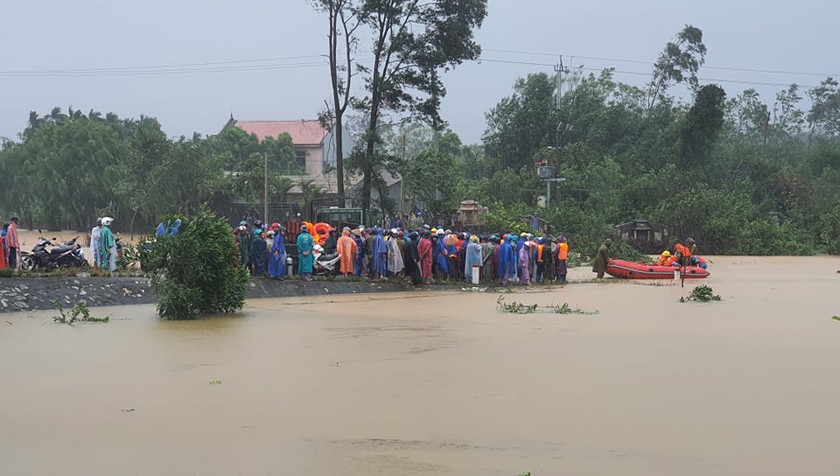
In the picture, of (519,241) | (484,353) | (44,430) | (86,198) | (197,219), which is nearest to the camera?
(44,430)

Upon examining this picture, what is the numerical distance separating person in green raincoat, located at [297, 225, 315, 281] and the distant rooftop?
42.5 m

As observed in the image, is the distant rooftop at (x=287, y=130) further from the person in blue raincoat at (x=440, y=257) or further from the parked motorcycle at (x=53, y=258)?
the parked motorcycle at (x=53, y=258)

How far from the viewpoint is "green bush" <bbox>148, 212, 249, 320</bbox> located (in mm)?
16391

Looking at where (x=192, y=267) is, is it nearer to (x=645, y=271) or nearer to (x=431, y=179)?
(x=645, y=271)

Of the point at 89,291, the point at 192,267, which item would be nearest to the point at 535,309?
the point at 192,267

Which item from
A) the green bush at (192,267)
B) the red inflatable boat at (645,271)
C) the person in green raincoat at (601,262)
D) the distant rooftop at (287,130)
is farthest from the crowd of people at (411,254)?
the distant rooftop at (287,130)

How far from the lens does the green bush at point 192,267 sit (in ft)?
53.8

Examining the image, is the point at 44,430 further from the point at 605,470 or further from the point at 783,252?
the point at 783,252

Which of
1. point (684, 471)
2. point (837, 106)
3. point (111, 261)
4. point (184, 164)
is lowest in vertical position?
point (684, 471)

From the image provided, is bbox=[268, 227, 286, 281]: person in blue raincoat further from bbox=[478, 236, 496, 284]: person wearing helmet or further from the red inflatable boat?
the red inflatable boat

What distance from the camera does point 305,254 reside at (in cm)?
2153

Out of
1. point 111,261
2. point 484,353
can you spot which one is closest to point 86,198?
point 111,261

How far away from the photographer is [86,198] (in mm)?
48625

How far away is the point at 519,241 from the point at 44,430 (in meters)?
17.6
